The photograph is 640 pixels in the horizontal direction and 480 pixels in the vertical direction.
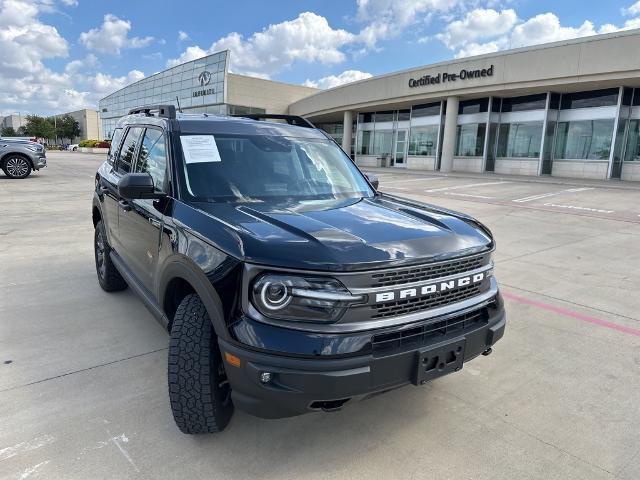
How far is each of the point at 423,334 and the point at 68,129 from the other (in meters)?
112

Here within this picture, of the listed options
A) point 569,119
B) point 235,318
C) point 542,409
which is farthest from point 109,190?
point 569,119

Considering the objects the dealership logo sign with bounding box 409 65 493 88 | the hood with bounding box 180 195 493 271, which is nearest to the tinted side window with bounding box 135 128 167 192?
the hood with bounding box 180 195 493 271

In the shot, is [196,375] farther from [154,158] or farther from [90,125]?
[90,125]

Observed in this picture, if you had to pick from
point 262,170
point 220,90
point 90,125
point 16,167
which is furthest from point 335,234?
point 90,125

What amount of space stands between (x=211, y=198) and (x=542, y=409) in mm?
2522

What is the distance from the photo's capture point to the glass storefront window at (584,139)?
2228cm

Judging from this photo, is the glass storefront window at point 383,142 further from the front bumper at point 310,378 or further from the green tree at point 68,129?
the green tree at point 68,129

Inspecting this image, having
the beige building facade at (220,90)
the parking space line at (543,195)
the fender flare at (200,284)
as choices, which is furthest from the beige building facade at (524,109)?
the fender flare at (200,284)

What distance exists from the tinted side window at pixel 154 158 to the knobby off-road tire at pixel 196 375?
1.11 meters

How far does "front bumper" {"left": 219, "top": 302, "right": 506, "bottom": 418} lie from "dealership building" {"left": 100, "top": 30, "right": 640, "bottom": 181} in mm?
22627

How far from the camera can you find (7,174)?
16.9m

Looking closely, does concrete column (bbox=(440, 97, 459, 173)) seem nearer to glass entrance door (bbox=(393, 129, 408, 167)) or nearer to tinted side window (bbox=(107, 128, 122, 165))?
glass entrance door (bbox=(393, 129, 408, 167))

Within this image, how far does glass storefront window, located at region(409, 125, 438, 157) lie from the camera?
29.7 meters

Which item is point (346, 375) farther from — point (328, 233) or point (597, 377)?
point (597, 377)
